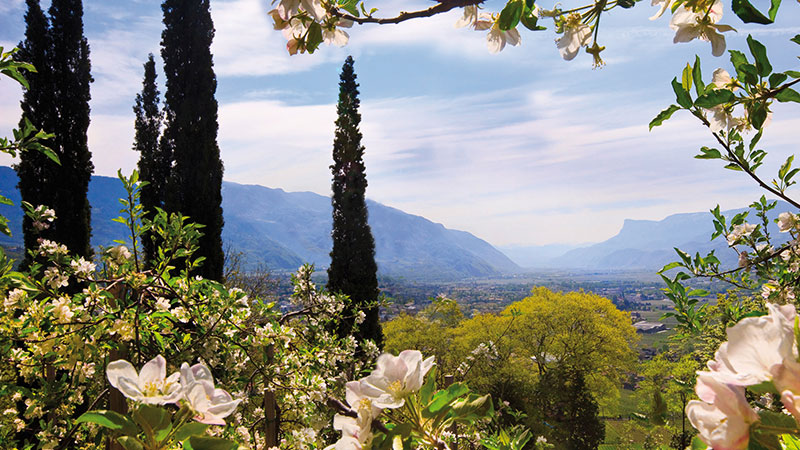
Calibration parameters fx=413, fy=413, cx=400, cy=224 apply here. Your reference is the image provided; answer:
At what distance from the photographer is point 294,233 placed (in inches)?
7712

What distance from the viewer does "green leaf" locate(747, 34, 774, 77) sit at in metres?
0.70

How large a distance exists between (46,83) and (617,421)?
3088 cm

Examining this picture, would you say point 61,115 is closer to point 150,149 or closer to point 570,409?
point 150,149

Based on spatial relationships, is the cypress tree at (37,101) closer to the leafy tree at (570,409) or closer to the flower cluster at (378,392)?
the flower cluster at (378,392)

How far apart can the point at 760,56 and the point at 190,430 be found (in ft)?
3.37

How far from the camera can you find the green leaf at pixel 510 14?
0.57m

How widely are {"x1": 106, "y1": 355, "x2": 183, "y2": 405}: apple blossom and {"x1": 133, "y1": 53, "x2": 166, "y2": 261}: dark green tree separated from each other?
921cm

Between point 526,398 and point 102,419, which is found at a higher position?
point 102,419

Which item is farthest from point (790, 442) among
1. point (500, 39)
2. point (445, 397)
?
point (500, 39)

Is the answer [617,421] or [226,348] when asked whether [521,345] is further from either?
[617,421]

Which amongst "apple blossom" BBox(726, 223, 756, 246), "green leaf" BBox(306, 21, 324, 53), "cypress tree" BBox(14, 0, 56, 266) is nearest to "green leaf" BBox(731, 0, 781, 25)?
"green leaf" BBox(306, 21, 324, 53)

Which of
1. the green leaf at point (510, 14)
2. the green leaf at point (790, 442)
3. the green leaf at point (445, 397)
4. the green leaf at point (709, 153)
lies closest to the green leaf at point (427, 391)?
the green leaf at point (445, 397)

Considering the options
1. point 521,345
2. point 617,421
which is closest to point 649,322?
point 617,421

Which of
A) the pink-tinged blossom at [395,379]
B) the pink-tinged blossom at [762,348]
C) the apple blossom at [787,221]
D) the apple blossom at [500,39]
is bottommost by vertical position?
the pink-tinged blossom at [395,379]
